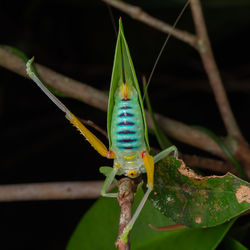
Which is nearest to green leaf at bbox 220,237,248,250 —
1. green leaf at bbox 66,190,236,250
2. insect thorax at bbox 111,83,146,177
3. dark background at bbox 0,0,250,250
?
green leaf at bbox 66,190,236,250

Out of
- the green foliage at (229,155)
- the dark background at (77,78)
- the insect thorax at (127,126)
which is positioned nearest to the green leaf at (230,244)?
the green foliage at (229,155)

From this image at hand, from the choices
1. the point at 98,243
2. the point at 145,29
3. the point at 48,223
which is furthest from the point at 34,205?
the point at 145,29

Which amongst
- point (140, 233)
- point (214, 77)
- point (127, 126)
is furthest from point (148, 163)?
point (214, 77)

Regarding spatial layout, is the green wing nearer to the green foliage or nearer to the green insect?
the green insect

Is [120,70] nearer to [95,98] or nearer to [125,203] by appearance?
[125,203]

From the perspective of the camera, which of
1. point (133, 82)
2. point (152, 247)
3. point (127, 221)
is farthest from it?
point (152, 247)

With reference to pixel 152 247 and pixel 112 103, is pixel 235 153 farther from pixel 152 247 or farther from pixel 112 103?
pixel 112 103
